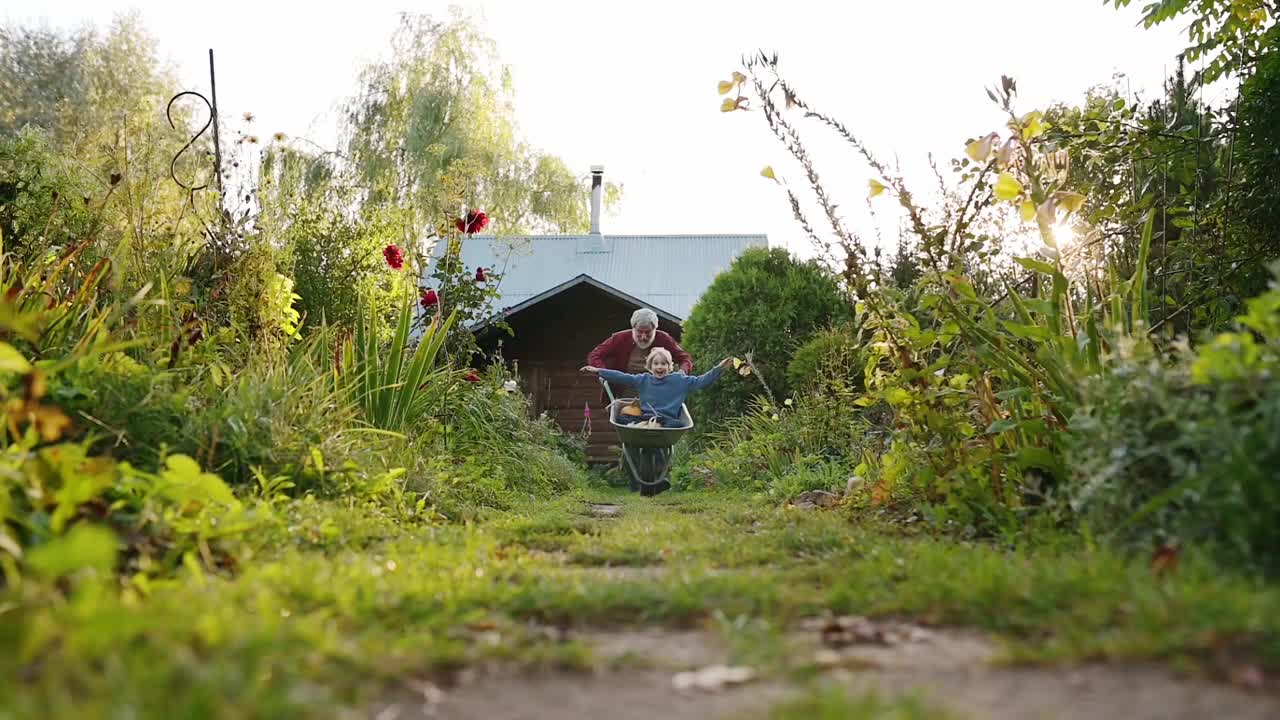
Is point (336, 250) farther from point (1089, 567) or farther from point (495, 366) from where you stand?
point (1089, 567)

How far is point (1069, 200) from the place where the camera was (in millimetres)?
3680

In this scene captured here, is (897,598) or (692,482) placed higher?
(897,598)

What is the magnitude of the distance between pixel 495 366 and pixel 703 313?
14.6ft

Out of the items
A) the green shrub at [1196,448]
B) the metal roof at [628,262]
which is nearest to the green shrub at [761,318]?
the metal roof at [628,262]

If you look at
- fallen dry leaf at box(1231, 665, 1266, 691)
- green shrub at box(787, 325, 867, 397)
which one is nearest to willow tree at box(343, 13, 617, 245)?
green shrub at box(787, 325, 867, 397)

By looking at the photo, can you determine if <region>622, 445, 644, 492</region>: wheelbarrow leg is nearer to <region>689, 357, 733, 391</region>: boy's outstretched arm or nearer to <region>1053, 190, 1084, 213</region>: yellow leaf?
<region>689, 357, 733, 391</region>: boy's outstretched arm

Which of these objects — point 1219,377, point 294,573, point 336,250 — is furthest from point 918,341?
point 336,250

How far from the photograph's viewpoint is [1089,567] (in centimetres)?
247

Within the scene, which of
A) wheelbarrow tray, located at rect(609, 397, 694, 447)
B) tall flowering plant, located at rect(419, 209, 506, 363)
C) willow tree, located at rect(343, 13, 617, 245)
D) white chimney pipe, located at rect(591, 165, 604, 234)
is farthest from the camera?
willow tree, located at rect(343, 13, 617, 245)

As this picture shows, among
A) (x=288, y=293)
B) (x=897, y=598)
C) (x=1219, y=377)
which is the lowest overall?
(x=897, y=598)

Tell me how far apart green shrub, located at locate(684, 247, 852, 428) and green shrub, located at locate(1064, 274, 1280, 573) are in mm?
9212

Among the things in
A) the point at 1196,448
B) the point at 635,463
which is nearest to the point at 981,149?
the point at 1196,448

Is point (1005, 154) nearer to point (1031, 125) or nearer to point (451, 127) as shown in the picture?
point (1031, 125)

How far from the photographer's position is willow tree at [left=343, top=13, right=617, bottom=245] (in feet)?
90.6
